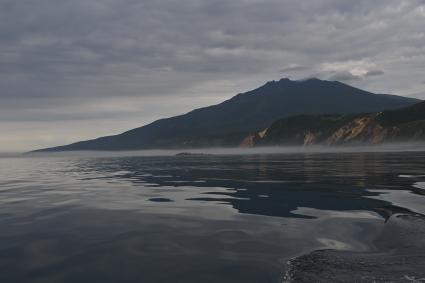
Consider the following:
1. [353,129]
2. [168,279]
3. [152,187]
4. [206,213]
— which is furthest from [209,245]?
[353,129]

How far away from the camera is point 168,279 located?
7980 mm

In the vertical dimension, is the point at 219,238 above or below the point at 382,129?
below

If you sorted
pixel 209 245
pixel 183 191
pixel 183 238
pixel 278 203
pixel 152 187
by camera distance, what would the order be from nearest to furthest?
pixel 209 245 < pixel 183 238 < pixel 278 203 < pixel 183 191 < pixel 152 187

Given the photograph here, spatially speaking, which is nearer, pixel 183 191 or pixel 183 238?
pixel 183 238

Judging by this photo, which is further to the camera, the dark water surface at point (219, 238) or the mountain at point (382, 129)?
the mountain at point (382, 129)

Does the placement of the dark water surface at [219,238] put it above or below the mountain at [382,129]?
Answer: below

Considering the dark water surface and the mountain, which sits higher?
the mountain

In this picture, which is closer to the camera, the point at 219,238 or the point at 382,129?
the point at 219,238

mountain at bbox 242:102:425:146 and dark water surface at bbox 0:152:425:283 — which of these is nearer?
dark water surface at bbox 0:152:425:283

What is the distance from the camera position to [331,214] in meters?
14.4

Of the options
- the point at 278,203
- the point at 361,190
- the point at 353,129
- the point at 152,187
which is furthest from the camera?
the point at 353,129

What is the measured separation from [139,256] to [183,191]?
1361 cm

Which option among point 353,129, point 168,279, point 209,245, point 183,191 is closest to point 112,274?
point 168,279

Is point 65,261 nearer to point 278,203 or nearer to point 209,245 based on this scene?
point 209,245
